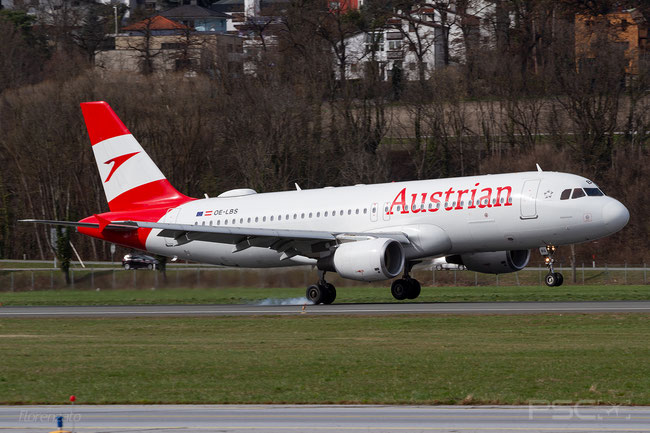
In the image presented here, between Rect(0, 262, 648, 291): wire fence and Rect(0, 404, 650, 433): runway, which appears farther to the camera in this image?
Rect(0, 262, 648, 291): wire fence

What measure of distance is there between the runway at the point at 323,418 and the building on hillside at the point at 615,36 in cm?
6887

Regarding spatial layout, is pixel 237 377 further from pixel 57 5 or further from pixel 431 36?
pixel 57 5

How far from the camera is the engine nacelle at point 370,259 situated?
36938mm

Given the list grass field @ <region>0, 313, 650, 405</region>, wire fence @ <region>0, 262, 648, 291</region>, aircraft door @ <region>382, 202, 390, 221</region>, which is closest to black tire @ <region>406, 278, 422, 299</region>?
aircraft door @ <region>382, 202, 390, 221</region>

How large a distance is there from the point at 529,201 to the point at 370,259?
561cm

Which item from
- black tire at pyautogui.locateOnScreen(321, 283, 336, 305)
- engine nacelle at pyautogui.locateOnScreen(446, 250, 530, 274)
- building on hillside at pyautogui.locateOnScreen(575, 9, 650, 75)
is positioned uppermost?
building on hillside at pyautogui.locateOnScreen(575, 9, 650, 75)

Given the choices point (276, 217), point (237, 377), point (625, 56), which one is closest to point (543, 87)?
point (625, 56)

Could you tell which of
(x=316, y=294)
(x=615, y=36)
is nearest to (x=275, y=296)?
(x=316, y=294)

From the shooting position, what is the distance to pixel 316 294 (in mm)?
40062

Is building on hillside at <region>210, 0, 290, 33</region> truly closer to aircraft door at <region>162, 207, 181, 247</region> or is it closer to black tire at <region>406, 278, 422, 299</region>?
aircraft door at <region>162, 207, 181, 247</region>

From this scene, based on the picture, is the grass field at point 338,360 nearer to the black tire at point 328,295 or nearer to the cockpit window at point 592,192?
the cockpit window at point 592,192

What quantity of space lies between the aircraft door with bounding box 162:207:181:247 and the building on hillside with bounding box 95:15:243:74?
51091 mm

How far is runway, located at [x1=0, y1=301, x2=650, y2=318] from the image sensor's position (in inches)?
1330

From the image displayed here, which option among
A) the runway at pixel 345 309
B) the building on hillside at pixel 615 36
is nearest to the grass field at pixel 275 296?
the runway at pixel 345 309
